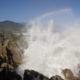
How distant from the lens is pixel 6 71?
3841cm

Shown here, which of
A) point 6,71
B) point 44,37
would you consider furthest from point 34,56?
point 6,71

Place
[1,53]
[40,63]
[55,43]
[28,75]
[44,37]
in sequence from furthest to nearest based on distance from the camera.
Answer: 1. [44,37]
2. [55,43]
3. [40,63]
4. [1,53]
5. [28,75]

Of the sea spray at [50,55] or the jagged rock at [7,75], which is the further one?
the sea spray at [50,55]

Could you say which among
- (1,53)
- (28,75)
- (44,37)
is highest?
(44,37)

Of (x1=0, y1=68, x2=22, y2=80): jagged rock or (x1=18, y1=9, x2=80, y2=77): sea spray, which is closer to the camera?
(x1=0, y1=68, x2=22, y2=80): jagged rock

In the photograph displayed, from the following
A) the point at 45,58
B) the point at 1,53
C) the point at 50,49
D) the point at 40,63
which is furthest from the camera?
the point at 50,49

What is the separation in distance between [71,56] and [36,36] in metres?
22.6

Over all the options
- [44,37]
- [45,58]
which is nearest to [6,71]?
[45,58]

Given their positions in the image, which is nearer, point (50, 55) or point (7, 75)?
point (7, 75)

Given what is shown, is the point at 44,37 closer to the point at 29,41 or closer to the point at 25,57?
the point at 29,41

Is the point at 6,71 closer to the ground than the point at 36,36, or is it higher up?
closer to the ground

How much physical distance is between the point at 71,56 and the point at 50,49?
8861mm

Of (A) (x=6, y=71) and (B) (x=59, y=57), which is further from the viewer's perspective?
(B) (x=59, y=57)

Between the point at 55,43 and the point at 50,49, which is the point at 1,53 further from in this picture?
the point at 55,43
